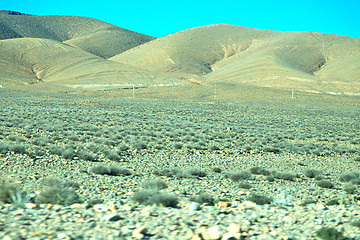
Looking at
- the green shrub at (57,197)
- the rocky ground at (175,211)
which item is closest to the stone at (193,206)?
the rocky ground at (175,211)

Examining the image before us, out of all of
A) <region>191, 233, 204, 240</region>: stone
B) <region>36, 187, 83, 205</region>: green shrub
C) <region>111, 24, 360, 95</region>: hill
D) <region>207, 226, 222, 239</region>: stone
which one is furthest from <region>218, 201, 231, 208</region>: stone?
<region>111, 24, 360, 95</region>: hill

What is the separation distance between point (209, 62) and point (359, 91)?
7332 cm

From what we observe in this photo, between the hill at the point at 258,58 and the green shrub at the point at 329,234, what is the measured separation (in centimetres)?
10906

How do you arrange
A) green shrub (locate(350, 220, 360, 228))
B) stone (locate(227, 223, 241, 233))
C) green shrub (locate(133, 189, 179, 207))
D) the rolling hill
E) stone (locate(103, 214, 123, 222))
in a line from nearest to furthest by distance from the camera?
stone (locate(227, 223, 241, 233)) < stone (locate(103, 214, 123, 222)) < green shrub (locate(350, 220, 360, 228)) < green shrub (locate(133, 189, 179, 207)) < the rolling hill

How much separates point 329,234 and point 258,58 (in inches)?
5705

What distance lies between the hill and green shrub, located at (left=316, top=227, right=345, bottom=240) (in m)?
109

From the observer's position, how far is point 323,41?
166750 millimetres

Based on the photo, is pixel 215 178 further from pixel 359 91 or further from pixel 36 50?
pixel 36 50

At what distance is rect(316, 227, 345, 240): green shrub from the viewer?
5574 millimetres

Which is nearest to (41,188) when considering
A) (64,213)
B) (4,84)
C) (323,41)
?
(64,213)

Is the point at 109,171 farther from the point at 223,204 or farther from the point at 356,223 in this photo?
the point at 356,223

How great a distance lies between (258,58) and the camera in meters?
145

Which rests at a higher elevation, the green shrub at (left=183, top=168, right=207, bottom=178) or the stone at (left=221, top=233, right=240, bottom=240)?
the stone at (left=221, top=233, right=240, bottom=240)

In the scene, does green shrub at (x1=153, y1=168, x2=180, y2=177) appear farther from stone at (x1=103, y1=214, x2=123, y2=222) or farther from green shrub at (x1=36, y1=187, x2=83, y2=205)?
stone at (x1=103, y1=214, x2=123, y2=222)
